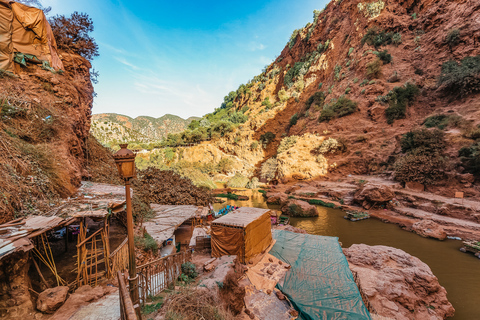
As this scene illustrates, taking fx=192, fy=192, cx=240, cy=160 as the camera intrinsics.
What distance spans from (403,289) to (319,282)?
10.0 feet

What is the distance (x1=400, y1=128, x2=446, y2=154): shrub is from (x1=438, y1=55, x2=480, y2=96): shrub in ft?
20.5

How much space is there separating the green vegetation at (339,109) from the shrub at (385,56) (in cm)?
736

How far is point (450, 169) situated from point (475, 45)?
15.6 meters

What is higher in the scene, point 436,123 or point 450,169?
point 436,123

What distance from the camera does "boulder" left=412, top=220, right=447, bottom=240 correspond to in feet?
37.9

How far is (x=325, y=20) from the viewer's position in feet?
134

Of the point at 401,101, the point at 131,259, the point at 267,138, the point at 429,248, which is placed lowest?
the point at 429,248

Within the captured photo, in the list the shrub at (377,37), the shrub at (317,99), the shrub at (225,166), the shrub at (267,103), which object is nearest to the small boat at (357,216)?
the shrub at (317,99)

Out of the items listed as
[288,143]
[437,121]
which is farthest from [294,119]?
[437,121]

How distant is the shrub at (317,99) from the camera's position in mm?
33197

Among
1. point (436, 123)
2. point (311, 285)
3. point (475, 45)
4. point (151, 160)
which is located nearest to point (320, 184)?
point (436, 123)

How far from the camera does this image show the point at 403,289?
650cm

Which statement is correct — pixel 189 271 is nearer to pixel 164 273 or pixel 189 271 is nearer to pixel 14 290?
pixel 164 273

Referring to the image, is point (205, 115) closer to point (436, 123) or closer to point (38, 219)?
point (436, 123)
